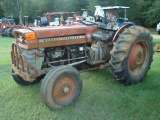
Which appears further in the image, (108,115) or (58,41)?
(58,41)

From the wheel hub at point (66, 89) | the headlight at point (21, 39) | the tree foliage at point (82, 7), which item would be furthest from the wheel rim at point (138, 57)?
the tree foliage at point (82, 7)

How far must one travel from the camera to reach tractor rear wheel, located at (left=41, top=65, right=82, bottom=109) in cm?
337

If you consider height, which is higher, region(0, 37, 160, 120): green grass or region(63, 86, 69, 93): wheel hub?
region(63, 86, 69, 93): wheel hub

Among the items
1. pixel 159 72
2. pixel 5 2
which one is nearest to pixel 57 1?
pixel 5 2

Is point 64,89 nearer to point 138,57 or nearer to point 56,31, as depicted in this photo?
point 56,31

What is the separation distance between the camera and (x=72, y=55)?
437cm

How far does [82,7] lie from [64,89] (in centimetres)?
3096

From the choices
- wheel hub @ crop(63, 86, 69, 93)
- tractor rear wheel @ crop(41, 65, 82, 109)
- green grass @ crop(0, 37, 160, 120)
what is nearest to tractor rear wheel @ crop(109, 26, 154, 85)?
green grass @ crop(0, 37, 160, 120)

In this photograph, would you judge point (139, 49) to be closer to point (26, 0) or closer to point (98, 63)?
point (98, 63)

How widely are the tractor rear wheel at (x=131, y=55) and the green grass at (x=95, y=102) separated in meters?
0.25

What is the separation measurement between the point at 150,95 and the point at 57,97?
184cm

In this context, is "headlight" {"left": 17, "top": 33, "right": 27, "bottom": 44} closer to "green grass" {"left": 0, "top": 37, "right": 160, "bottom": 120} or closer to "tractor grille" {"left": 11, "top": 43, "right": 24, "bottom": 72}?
"tractor grille" {"left": 11, "top": 43, "right": 24, "bottom": 72}

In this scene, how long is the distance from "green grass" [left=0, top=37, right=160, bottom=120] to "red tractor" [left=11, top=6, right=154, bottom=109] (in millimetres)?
199

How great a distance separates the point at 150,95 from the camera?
3.93 metres
